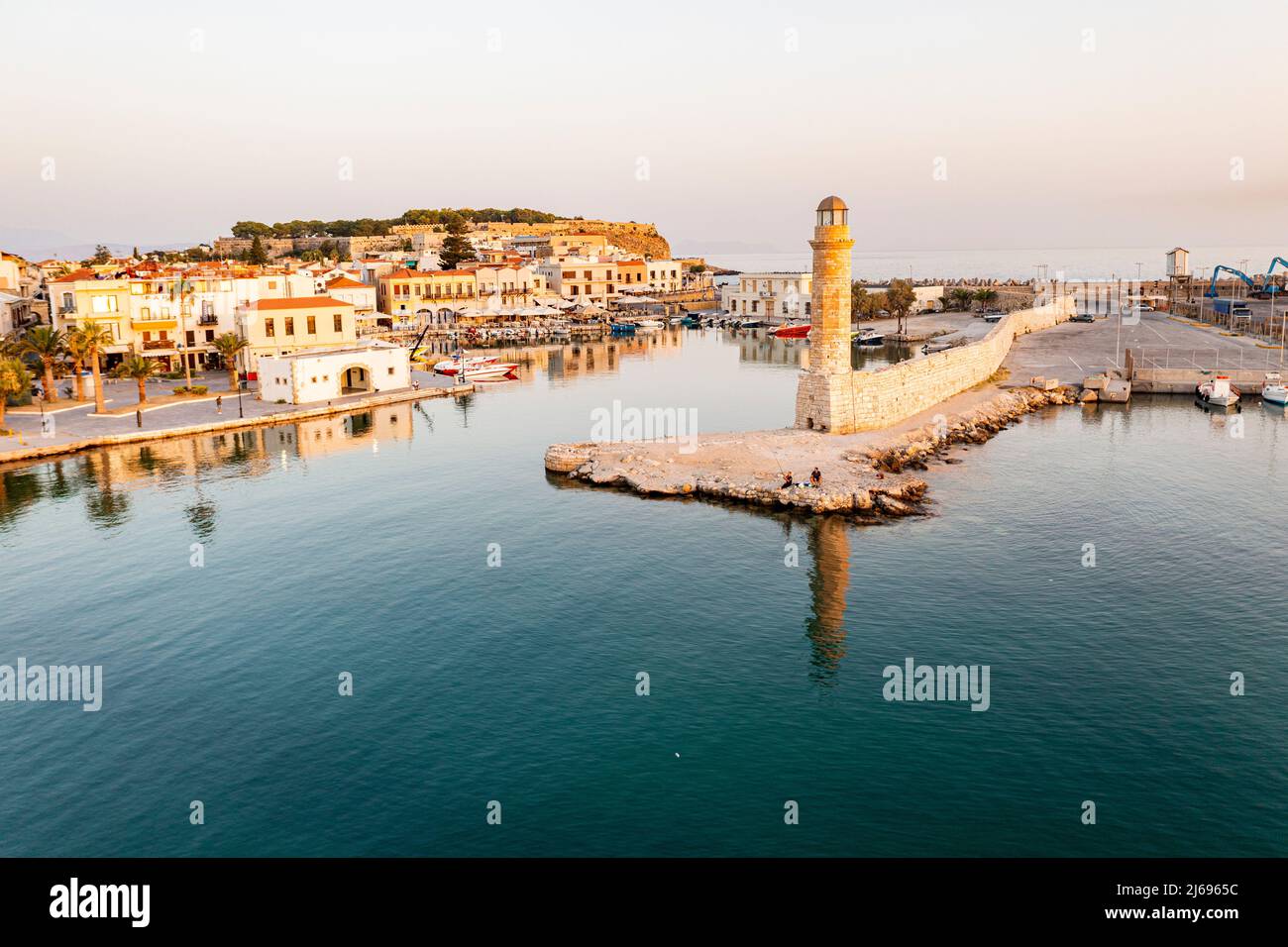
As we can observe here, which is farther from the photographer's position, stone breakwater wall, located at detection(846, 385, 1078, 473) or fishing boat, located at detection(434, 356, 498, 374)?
fishing boat, located at detection(434, 356, 498, 374)

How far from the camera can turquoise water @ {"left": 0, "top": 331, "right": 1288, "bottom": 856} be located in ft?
53.8

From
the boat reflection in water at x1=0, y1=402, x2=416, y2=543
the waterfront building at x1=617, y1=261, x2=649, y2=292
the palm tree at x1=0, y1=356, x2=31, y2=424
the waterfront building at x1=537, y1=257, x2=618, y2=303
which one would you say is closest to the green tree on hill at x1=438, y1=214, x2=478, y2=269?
the waterfront building at x1=537, y1=257, x2=618, y2=303

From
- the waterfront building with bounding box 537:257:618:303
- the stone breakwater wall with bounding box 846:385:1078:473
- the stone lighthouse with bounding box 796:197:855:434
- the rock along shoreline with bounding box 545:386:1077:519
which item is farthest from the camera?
the waterfront building with bounding box 537:257:618:303

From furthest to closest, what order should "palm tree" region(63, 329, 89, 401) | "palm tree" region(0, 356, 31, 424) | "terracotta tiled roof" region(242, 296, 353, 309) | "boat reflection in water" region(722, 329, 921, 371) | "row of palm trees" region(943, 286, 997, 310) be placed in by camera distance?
"row of palm trees" region(943, 286, 997, 310), "boat reflection in water" region(722, 329, 921, 371), "terracotta tiled roof" region(242, 296, 353, 309), "palm tree" region(63, 329, 89, 401), "palm tree" region(0, 356, 31, 424)

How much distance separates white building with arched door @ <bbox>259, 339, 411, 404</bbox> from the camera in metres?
56.3

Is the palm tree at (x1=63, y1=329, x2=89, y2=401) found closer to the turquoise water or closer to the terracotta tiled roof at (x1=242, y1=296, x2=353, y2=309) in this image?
the terracotta tiled roof at (x1=242, y1=296, x2=353, y2=309)

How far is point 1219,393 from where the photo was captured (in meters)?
54.6

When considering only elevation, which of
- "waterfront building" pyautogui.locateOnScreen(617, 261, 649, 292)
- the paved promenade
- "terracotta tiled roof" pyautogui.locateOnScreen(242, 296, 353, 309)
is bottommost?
the paved promenade

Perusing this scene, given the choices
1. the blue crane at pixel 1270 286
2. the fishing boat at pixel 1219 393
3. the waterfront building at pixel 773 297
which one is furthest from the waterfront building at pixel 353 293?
the blue crane at pixel 1270 286

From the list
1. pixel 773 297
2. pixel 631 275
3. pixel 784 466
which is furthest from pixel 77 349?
pixel 631 275

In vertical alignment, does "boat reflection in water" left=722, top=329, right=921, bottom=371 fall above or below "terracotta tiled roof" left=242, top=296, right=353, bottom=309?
below

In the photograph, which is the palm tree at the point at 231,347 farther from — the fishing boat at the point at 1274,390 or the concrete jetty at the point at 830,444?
the fishing boat at the point at 1274,390

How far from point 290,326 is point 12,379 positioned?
62.0ft

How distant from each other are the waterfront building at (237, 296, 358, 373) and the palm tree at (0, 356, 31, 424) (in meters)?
14.9
